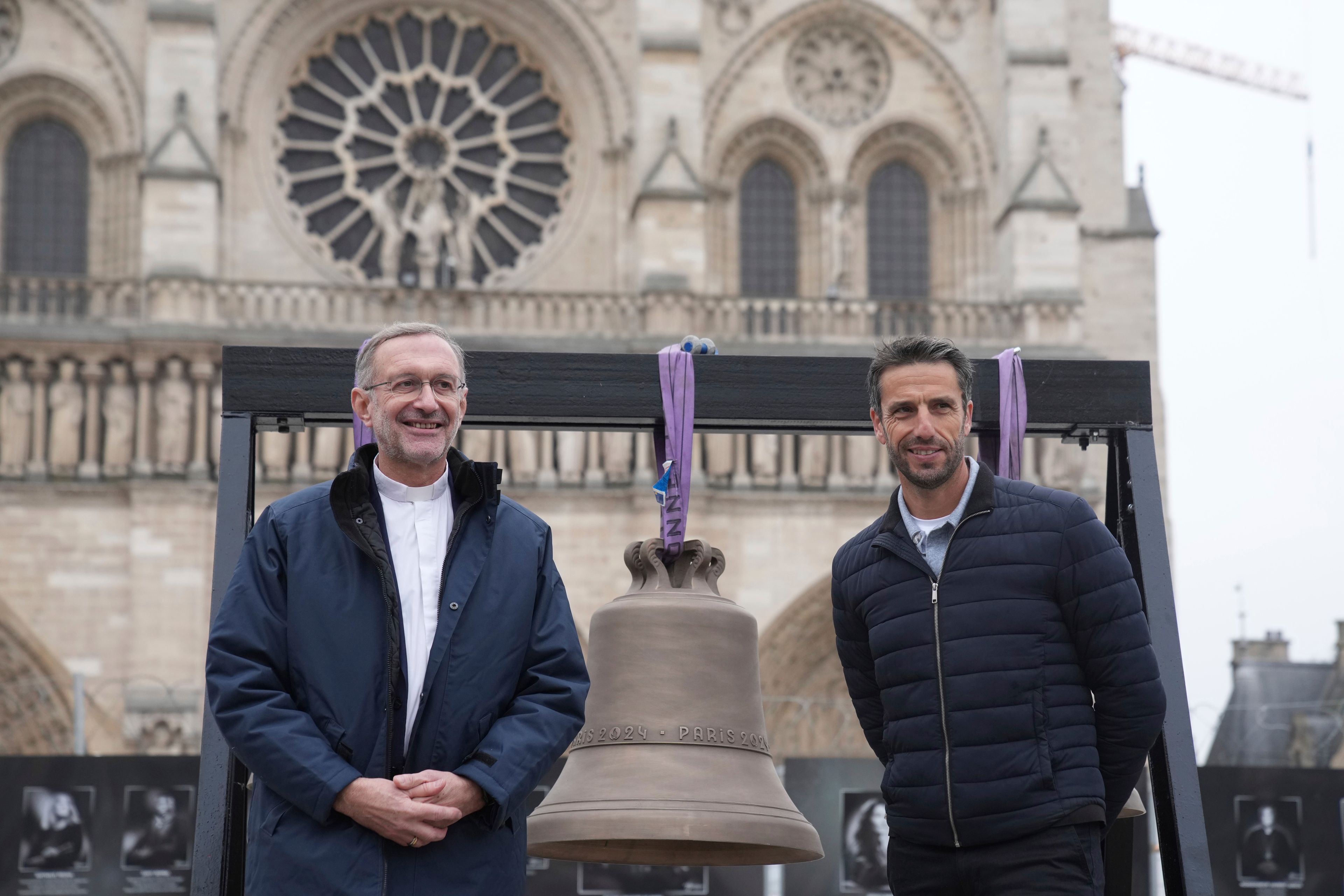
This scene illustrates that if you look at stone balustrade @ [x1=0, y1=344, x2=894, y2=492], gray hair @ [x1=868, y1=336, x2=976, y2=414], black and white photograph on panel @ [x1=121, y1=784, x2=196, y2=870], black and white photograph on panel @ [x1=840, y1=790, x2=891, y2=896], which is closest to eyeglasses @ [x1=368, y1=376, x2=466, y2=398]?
gray hair @ [x1=868, y1=336, x2=976, y2=414]

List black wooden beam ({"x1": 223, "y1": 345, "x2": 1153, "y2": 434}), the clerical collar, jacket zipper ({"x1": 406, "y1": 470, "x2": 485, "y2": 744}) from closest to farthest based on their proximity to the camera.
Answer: jacket zipper ({"x1": 406, "y1": 470, "x2": 485, "y2": 744}), the clerical collar, black wooden beam ({"x1": 223, "y1": 345, "x2": 1153, "y2": 434})

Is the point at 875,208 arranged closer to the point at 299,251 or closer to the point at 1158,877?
the point at 299,251

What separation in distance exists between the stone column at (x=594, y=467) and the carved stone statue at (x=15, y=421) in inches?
208

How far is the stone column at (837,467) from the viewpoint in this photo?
17312 mm

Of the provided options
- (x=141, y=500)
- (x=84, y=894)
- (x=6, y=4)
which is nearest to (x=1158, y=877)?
(x=84, y=894)

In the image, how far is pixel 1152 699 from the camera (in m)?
3.41

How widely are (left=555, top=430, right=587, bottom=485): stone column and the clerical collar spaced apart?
44.9 feet

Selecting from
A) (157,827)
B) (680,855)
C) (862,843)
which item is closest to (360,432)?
(680,855)

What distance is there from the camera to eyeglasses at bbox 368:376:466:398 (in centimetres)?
335

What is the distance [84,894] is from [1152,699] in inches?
269

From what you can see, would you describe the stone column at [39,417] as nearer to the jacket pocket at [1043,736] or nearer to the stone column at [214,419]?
the stone column at [214,419]

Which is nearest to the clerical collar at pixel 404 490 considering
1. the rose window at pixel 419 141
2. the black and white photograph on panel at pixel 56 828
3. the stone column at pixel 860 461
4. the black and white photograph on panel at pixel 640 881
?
the black and white photograph on panel at pixel 640 881

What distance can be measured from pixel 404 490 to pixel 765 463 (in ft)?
45.8

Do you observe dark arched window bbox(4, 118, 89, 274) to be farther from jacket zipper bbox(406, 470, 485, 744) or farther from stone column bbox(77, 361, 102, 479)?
jacket zipper bbox(406, 470, 485, 744)
